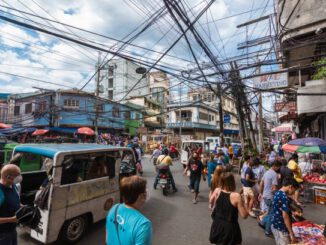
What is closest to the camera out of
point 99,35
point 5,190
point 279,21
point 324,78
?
point 5,190

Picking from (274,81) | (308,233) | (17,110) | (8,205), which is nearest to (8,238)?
(8,205)

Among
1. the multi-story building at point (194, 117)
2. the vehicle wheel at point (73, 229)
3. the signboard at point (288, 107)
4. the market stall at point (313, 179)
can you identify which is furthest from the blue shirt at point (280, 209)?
the multi-story building at point (194, 117)

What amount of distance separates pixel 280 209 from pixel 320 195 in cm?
501

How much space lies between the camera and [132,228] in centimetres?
169

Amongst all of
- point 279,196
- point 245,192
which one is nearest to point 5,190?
point 279,196

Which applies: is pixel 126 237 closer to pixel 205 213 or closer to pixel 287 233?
pixel 287 233

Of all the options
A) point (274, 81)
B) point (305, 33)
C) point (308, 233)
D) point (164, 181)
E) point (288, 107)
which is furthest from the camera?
point (288, 107)

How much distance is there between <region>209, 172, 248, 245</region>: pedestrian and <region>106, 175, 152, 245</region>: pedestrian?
157cm

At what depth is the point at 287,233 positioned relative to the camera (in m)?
3.24

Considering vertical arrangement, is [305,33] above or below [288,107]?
above

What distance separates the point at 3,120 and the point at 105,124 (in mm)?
14177

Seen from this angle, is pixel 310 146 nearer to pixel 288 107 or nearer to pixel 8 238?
pixel 288 107

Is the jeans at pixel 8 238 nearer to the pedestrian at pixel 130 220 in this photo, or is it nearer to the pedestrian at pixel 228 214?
the pedestrian at pixel 130 220

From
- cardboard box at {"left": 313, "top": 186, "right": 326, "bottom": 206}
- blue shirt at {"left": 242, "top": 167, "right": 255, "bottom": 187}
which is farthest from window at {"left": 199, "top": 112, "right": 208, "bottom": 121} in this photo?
blue shirt at {"left": 242, "top": 167, "right": 255, "bottom": 187}
